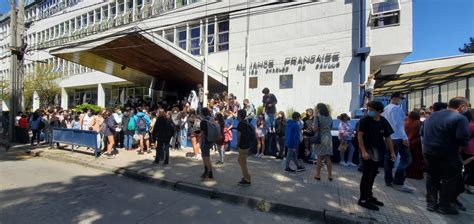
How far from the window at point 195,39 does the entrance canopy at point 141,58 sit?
2179 mm

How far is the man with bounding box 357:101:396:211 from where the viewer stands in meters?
4.59

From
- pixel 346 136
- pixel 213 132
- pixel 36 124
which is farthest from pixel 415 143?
pixel 36 124

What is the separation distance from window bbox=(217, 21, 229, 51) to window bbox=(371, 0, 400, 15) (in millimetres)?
8562

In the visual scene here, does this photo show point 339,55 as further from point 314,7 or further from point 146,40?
point 146,40

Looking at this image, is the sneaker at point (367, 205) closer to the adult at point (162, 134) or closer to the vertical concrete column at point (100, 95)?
the adult at point (162, 134)

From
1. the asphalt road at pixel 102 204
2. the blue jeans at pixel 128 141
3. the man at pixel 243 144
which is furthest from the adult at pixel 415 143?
the blue jeans at pixel 128 141

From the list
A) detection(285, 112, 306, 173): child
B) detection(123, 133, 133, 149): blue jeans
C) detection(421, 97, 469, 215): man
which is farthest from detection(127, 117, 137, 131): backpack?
detection(421, 97, 469, 215): man

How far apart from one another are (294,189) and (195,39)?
1563cm

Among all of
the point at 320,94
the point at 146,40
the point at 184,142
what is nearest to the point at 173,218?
the point at 184,142

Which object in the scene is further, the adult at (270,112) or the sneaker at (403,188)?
the adult at (270,112)

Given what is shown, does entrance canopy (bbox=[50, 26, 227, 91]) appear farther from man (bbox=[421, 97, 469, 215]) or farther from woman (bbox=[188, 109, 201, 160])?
man (bbox=[421, 97, 469, 215])

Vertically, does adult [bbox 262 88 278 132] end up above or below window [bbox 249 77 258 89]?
below

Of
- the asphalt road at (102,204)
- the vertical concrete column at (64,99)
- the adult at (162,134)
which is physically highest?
the vertical concrete column at (64,99)

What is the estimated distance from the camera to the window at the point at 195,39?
18906 millimetres
